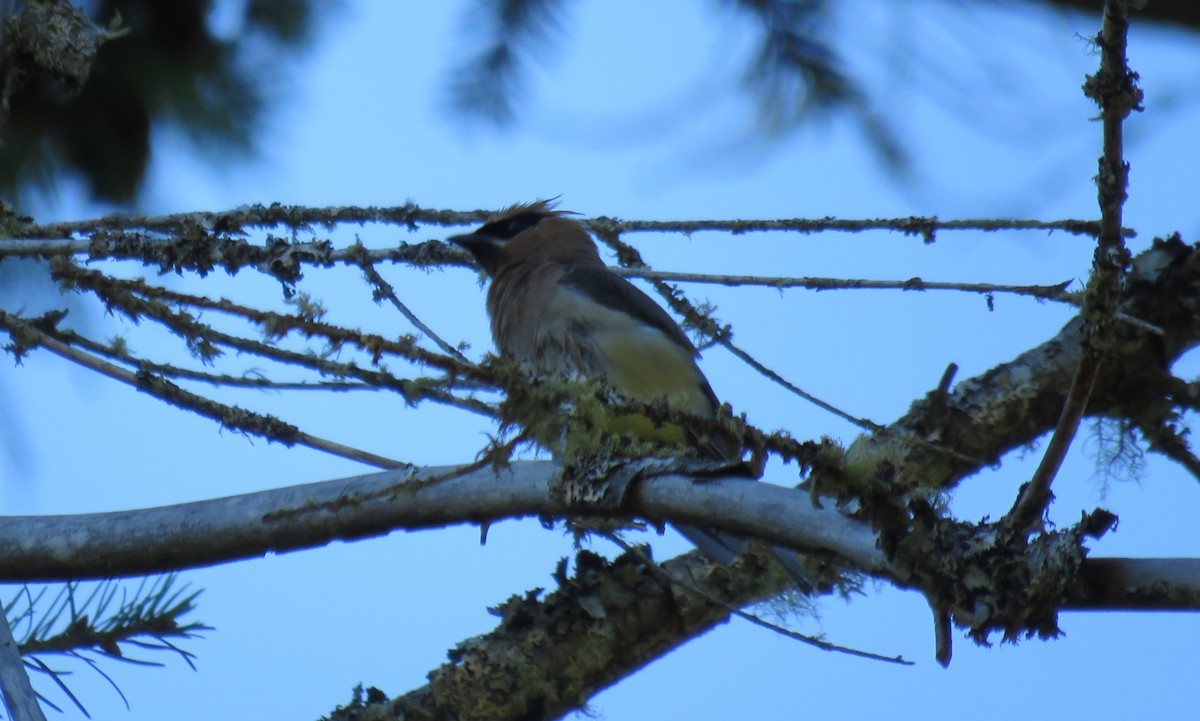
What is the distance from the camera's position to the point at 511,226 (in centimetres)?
479

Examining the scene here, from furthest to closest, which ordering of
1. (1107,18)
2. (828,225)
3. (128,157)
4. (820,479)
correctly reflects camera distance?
(128,157)
(828,225)
(820,479)
(1107,18)

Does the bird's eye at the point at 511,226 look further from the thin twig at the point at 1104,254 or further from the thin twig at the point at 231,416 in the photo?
the thin twig at the point at 1104,254

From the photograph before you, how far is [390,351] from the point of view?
5.76 feet

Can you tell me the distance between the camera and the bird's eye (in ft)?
15.4

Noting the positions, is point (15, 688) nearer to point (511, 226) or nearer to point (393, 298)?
point (393, 298)

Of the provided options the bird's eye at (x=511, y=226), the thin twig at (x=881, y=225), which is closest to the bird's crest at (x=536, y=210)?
the bird's eye at (x=511, y=226)

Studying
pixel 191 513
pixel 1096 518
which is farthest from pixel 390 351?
pixel 1096 518

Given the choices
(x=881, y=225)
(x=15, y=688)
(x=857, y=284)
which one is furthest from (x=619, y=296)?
(x=15, y=688)

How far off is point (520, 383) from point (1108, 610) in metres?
0.75

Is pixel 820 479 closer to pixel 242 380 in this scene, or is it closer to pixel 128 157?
pixel 242 380

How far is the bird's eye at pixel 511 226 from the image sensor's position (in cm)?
470

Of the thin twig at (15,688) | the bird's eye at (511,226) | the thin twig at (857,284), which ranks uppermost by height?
the bird's eye at (511,226)

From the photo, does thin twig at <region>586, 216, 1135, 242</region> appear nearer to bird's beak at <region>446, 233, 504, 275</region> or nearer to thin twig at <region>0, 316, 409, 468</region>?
thin twig at <region>0, 316, 409, 468</region>

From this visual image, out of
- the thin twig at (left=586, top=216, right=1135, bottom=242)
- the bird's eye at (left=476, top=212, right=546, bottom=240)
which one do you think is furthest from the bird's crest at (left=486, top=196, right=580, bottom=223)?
the thin twig at (left=586, top=216, right=1135, bottom=242)
